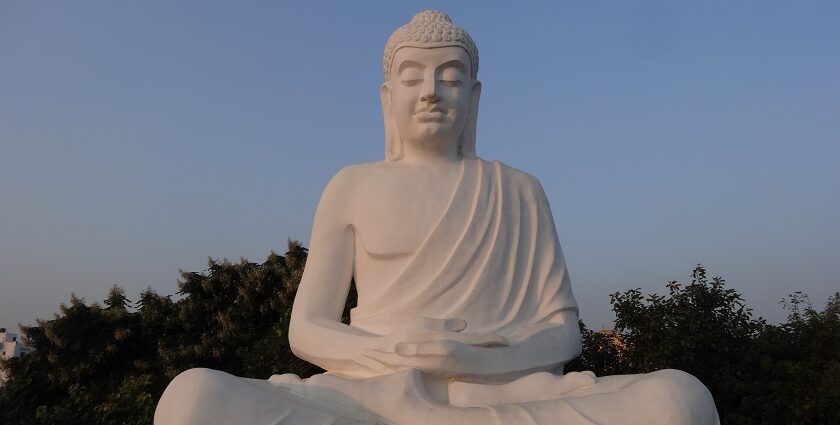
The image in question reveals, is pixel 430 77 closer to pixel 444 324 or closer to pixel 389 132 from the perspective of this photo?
pixel 389 132

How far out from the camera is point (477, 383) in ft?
12.3

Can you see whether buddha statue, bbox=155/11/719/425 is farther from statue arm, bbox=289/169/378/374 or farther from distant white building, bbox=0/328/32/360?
distant white building, bbox=0/328/32/360

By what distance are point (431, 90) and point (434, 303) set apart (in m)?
1.30

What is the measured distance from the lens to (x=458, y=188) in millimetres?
4547

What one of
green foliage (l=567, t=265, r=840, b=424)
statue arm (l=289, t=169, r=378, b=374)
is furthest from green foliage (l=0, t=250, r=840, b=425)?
statue arm (l=289, t=169, r=378, b=374)

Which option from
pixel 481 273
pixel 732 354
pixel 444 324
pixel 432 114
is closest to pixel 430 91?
pixel 432 114

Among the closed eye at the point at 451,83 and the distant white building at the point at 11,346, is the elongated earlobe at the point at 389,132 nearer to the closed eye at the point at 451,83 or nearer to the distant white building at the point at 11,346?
the closed eye at the point at 451,83

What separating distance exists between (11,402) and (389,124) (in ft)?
25.5

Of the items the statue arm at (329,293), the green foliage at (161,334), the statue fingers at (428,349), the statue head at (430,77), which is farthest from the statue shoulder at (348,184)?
the green foliage at (161,334)

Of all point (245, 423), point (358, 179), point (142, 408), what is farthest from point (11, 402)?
Result: point (245, 423)

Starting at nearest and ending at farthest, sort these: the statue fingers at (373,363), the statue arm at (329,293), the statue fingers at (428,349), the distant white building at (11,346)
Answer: the statue fingers at (428,349)
the statue fingers at (373,363)
the statue arm at (329,293)
the distant white building at (11,346)

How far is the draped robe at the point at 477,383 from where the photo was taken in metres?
3.18

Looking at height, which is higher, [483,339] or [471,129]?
[471,129]

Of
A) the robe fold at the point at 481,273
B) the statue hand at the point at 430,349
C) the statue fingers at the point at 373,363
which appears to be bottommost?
the statue fingers at the point at 373,363
